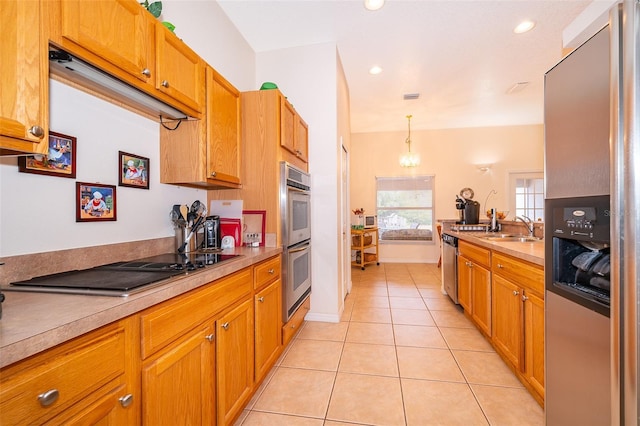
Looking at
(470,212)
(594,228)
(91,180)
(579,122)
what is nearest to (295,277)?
(91,180)

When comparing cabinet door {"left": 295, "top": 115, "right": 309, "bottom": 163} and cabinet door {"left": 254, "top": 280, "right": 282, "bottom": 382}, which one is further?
cabinet door {"left": 295, "top": 115, "right": 309, "bottom": 163}

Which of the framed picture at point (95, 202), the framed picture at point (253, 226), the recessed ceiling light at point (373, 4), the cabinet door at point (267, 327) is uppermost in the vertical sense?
the recessed ceiling light at point (373, 4)

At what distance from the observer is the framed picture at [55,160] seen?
43.5 inches

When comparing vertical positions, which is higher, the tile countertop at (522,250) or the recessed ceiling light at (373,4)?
the recessed ceiling light at (373,4)

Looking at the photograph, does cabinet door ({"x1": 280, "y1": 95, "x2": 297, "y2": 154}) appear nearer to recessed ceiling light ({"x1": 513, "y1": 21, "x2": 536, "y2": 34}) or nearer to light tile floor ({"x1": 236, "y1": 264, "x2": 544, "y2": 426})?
light tile floor ({"x1": 236, "y1": 264, "x2": 544, "y2": 426})

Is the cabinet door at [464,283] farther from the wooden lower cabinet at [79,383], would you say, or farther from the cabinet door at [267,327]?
the wooden lower cabinet at [79,383]

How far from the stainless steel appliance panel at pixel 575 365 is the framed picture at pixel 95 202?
218 cm

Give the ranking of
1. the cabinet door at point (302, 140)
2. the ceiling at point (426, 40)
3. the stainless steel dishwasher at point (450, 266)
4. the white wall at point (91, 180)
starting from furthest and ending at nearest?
the stainless steel dishwasher at point (450, 266) < the cabinet door at point (302, 140) < the ceiling at point (426, 40) < the white wall at point (91, 180)

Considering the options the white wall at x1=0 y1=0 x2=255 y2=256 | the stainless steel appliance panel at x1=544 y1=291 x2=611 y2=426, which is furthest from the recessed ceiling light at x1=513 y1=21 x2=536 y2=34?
the white wall at x1=0 y1=0 x2=255 y2=256

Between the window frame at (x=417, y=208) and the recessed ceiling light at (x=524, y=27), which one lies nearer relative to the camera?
the recessed ceiling light at (x=524, y=27)

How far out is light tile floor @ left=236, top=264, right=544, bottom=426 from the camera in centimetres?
161

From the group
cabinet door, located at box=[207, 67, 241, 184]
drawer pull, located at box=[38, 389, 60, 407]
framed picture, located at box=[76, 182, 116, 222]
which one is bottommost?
drawer pull, located at box=[38, 389, 60, 407]

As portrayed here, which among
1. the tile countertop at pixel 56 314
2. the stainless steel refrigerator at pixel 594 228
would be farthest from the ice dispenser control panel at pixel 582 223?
the tile countertop at pixel 56 314

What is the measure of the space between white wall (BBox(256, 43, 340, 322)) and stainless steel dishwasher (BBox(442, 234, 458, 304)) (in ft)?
4.83
